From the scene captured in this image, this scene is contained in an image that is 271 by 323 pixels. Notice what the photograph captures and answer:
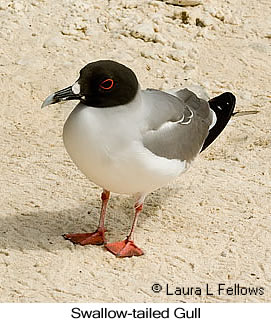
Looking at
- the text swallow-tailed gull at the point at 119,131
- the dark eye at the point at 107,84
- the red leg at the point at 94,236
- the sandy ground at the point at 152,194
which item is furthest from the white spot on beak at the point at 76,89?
the sandy ground at the point at 152,194

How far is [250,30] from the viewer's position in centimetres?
737

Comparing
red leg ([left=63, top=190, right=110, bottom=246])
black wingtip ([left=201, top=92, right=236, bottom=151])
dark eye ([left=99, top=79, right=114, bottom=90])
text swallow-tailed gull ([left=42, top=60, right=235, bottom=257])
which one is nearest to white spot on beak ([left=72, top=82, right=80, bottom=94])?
text swallow-tailed gull ([left=42, top=60, right=235, bottom=257])

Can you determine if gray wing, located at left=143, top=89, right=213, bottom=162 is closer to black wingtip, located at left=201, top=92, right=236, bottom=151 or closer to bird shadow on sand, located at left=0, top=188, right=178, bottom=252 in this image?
black wingtip, located at left=201, top=92, right=236, bottom=151

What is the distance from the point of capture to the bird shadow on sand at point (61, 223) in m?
4.48

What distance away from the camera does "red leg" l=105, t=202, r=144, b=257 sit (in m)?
4.39

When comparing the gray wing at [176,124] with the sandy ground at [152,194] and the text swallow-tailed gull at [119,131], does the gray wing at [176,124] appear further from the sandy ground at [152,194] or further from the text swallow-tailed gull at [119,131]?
the sandy ground at [152,194]

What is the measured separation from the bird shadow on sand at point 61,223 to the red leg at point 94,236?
0.17 feet

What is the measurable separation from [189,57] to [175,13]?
24.1 inches

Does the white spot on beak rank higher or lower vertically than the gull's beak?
higher

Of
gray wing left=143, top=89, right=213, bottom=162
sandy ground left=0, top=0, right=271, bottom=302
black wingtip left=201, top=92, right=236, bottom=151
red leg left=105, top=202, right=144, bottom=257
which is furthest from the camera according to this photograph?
black wingtip left=201, top=92, right=236, bottom=151

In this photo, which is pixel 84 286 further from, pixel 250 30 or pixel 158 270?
pixel 250 30

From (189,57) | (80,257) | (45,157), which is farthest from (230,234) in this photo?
(189,57)

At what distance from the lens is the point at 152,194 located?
16.8 feet

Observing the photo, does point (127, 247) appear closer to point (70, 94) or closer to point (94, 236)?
point (94, 236)
